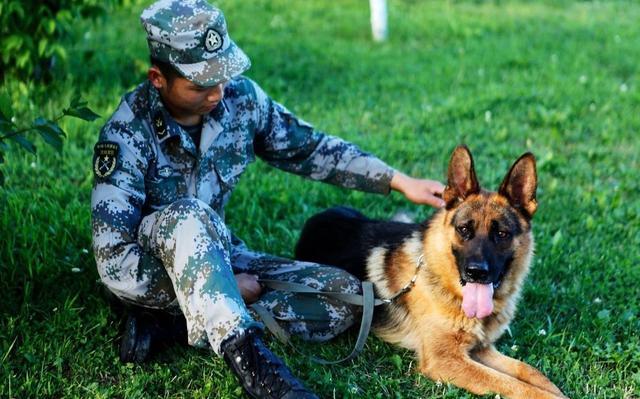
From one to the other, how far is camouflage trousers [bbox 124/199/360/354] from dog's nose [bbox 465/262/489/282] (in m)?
0.72

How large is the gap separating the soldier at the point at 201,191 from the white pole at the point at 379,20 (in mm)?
5525

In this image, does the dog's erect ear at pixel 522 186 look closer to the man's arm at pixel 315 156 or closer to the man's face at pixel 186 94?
the man's arm at pixel 315 156

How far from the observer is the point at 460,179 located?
3660mm

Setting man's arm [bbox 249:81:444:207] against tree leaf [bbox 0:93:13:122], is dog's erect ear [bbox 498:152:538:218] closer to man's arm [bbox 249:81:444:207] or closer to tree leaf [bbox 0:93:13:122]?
man's arm [bbox 249:81:444:207]

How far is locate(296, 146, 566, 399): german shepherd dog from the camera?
3.45 meters

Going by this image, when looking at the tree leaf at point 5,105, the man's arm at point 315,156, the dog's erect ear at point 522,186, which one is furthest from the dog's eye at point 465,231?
the tree leaf at point 5,105

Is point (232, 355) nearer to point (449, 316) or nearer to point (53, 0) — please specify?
point (449, 316)

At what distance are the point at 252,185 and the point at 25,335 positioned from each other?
2091 millimetres

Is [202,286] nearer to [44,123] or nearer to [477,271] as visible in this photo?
[44,123]

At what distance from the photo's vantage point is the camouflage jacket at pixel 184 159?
3.35 m

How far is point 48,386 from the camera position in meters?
3.30

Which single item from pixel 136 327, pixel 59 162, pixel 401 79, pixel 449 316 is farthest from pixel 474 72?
pixel 136 327

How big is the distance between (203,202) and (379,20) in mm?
6449

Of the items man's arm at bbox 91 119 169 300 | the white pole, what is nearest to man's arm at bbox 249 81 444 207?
man's arm at bbox 91 119 169 300
